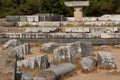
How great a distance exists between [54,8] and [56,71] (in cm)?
1771

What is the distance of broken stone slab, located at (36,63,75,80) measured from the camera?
26.2ft

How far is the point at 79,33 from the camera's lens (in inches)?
562

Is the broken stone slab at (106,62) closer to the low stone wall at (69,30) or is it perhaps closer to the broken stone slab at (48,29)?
the low stone wall at (69,30)

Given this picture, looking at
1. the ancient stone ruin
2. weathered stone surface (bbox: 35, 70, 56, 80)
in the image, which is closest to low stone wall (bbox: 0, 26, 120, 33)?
the ancient stone ruin

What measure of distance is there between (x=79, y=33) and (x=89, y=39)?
0.58m

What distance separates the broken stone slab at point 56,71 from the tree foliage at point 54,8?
54.5ft

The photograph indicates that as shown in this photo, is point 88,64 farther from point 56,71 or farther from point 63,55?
point 56,71

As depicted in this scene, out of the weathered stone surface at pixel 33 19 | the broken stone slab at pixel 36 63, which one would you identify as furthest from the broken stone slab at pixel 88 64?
the weathered stone surface at pixel 33 19

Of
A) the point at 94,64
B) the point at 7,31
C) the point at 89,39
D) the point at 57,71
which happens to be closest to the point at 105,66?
the point at 94,64

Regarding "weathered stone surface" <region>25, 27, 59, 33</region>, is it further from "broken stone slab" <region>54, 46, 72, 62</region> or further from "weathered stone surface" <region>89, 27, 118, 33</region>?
"broken stone slab" <region>54, 46, 72, 62</region>

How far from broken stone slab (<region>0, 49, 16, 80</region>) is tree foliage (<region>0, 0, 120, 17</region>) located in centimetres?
1865

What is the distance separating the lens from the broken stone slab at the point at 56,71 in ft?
26.2

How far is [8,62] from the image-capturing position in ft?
21.7

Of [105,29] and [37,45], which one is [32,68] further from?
[105,29]
